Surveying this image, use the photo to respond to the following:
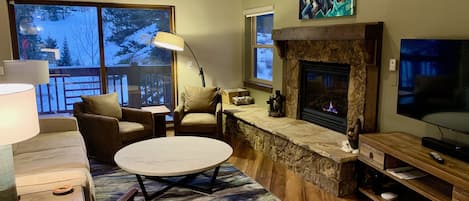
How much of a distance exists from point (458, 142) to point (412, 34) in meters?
0.94

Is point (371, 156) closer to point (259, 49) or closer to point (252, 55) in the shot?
point (259, 49)

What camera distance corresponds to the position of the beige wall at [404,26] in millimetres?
2680

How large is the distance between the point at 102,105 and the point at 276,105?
2.18 meters

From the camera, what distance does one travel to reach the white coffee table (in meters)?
2.90

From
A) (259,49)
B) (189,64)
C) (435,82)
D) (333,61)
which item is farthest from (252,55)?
(435,82)

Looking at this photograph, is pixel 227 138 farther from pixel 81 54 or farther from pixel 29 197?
pixel 29 197

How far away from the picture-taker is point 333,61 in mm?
3916

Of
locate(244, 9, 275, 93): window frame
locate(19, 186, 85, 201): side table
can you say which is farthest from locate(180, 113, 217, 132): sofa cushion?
locate(19, 186, 85, 201): side table

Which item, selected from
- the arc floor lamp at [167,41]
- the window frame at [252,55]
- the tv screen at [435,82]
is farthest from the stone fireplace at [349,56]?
the arc floor lamp at [167,41]

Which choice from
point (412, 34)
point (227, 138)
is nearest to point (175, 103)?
point (227, 138)

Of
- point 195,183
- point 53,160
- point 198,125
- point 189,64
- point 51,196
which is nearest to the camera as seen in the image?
point 51,196

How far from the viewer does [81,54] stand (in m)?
5.17

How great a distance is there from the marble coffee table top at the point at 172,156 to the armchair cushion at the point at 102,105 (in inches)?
43.4

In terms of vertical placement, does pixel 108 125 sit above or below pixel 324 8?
below
